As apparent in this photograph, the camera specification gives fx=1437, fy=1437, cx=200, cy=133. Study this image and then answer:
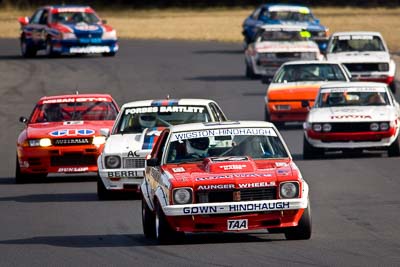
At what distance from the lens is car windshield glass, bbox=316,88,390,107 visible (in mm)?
24047

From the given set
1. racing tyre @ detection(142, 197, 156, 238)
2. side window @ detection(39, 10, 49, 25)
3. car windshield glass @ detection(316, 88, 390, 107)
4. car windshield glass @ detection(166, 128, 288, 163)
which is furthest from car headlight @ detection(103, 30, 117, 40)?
racing tyre @ detection(142, 197, 156, 238)

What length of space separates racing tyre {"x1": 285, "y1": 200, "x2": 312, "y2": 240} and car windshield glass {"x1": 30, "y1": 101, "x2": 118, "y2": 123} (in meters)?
9.28

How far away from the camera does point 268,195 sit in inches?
512

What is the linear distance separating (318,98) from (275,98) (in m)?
4.36

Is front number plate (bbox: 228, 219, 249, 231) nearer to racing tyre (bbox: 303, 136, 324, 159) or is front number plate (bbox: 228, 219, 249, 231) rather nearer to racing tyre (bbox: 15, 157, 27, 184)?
racing tyre (bbox: 15, 157, 27, 184)

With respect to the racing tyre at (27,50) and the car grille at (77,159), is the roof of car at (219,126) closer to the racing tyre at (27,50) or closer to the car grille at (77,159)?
the car grille at (77,159)

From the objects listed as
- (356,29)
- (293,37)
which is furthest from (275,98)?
(356,29)

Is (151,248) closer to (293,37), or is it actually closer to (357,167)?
(357,167)

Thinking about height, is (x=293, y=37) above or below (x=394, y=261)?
below

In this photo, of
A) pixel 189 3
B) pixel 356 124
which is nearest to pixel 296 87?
pixel 356 124

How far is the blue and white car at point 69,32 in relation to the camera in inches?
1711

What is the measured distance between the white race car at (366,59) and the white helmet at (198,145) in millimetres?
21092

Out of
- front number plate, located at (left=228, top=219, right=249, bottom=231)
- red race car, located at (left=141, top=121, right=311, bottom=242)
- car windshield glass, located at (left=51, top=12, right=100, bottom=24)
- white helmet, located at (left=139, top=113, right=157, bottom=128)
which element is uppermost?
red race car, located at (left=141, top=121, right=311, bottom=242)

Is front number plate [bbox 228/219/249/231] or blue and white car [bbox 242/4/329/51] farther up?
front number plate [bbox 228/219/249/231]
